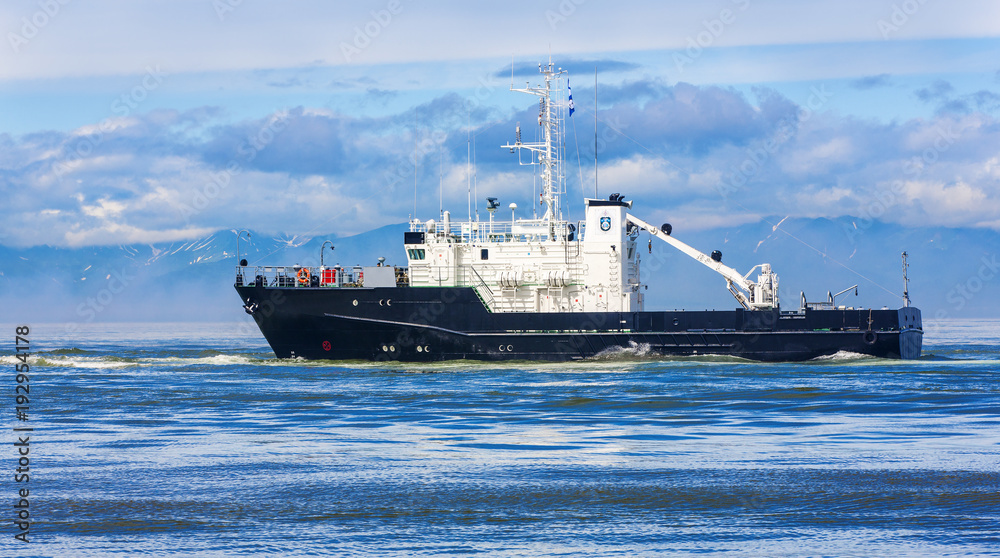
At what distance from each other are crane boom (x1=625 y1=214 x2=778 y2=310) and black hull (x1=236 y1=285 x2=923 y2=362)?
0.96 metres

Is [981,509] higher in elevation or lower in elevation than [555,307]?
lower

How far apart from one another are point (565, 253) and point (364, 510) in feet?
77.1

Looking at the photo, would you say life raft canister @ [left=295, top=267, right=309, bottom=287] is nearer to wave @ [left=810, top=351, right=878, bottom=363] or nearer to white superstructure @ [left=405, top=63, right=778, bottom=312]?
white superstructure @ [left=405, top=63, right=778, bottom=312]

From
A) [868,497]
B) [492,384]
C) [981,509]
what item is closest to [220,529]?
[868,497]

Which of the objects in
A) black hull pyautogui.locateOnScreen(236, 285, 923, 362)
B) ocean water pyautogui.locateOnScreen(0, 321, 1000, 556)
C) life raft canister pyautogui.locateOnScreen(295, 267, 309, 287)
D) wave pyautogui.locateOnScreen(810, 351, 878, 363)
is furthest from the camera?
life raft canister pyautogui.locateOnScreen(295, 267, 309, 287)

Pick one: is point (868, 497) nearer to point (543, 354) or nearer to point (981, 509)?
point (981, 509)

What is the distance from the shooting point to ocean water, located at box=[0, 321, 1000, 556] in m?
11.4

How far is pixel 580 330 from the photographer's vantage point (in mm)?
34750

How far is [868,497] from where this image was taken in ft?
43.5

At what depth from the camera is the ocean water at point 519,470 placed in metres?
11.4

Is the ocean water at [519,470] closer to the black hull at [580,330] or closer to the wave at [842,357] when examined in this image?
the wave at [842,357]

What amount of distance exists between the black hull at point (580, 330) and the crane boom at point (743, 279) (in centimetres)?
96

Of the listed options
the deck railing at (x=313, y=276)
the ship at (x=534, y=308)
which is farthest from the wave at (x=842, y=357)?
the deck railing at (x=313, y=276)

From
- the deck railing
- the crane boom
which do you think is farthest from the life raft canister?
the crane boom
